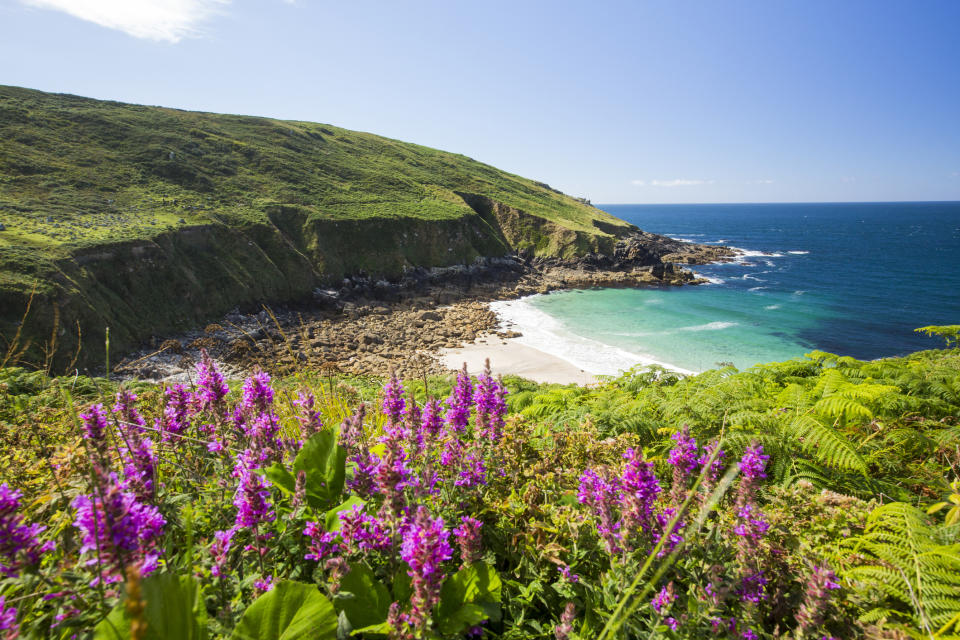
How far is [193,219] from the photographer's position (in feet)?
112

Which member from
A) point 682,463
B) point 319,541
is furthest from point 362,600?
point 682,463

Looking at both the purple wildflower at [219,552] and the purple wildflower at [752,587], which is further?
the purple wildflower at [752,587]

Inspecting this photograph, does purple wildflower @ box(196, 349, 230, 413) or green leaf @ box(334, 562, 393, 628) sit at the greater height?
purple wildflower @ box(196, 349, 230, 413)

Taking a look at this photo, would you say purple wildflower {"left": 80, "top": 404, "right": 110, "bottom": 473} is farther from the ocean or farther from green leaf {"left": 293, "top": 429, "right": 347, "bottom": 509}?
the ocean

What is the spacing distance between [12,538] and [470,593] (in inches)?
76.0

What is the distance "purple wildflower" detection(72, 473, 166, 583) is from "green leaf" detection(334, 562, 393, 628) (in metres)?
0.78

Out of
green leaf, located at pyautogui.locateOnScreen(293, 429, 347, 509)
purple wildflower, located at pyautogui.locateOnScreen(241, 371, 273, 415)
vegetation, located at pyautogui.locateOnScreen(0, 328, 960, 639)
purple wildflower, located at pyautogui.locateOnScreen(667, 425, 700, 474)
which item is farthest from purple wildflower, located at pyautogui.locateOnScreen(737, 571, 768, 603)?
purple wildflower, located at pyautogui.locateOnScreen(241, 371, 273, 415)

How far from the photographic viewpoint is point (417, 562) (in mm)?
1771

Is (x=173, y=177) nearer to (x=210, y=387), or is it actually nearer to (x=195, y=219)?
(x=195, y=219)

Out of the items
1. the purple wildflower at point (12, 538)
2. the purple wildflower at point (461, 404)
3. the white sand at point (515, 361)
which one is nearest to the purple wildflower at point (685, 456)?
the purple wildflower at point (461, 404)

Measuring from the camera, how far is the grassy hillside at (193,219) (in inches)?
947

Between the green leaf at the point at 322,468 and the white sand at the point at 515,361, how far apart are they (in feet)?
67.7

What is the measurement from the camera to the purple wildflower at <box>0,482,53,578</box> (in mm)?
1570

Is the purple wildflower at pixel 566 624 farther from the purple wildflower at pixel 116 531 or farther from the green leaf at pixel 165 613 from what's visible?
the purple wildflower at pixel 116 531
